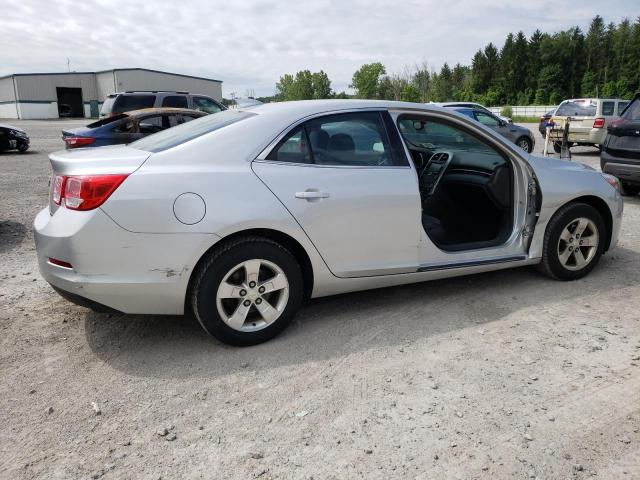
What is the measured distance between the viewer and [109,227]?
3010 mm

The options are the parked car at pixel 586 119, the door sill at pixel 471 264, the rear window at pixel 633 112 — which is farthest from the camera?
the parked car at pixel 586 119

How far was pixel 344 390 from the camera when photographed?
9.66ft

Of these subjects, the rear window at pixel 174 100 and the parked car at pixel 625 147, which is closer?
the parked car at pixel 625 147

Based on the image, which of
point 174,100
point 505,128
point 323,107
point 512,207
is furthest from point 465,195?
point 505,128

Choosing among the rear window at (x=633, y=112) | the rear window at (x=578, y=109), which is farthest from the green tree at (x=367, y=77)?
the rear window at (x=633, y=112)

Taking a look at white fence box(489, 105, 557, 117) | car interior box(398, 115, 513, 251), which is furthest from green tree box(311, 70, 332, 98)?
car interior box(398, 115, 513, 251)

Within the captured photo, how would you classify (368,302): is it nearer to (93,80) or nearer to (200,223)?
(200,223)

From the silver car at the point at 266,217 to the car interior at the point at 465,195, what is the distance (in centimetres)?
4

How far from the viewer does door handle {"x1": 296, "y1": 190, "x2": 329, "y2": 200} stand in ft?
11.1

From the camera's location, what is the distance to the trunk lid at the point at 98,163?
122 inches

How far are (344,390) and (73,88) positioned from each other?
62004 millimetres

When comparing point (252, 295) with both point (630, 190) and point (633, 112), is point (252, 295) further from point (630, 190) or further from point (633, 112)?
point (630, 190)

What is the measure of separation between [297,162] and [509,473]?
2157 mm

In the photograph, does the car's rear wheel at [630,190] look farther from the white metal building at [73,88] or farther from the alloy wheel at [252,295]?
the white metal building at [73,88]
